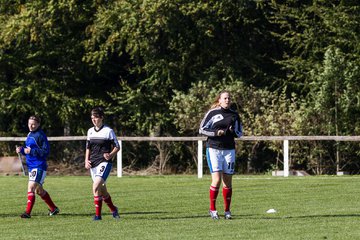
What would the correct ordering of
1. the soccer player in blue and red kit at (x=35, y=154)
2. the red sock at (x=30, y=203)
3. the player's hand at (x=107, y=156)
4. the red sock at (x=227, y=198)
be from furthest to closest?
the soccer player in blue and red kit at (x=35, y=154) → the red sock at (x=30, y=203) → the player's hand at (x=107, y=156) → the red sock at (x=227, y=198)

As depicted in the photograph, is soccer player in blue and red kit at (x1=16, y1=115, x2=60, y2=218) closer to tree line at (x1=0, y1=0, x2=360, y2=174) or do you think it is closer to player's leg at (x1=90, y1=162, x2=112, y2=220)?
player's leg at (x1=90, y1=162, x2=112, y2=220)

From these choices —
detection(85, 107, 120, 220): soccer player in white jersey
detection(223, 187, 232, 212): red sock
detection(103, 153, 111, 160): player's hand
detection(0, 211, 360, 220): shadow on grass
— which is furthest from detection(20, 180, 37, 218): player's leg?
detection(223, 187, 232, 212): red sock

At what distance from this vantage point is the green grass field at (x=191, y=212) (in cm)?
1364

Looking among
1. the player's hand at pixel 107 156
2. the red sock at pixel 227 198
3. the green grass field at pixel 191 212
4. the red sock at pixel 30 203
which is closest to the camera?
the green grass field at pixel 191 212

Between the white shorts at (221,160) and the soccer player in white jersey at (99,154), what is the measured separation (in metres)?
1.60

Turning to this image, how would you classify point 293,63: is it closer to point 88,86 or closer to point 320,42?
point 320,42

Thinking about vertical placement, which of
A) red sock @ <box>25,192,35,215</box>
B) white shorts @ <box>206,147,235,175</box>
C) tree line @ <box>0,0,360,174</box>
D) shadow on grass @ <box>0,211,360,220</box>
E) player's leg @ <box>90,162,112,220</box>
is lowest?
shadow on grass @ <box>0,211,360,220</box>

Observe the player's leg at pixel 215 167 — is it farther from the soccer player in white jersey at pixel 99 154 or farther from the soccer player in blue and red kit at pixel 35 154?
Answer: the soccer player in blue and red kit at pixel 35 154

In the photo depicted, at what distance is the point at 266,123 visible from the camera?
34250 mm

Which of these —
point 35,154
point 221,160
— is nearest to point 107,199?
point 35,154

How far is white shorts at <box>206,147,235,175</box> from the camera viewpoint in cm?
1584

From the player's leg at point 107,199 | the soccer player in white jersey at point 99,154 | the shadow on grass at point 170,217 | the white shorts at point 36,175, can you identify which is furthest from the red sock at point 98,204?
the white shorts at point 36,175

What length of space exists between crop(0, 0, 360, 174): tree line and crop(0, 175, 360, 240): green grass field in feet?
25.7

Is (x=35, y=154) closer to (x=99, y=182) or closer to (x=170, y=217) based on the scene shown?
(x=99, y=182)
